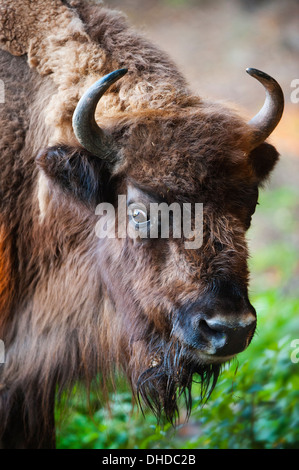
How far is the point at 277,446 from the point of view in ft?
14.8

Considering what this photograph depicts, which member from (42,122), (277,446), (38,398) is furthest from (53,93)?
(277,446)

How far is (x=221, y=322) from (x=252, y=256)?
9.53ft

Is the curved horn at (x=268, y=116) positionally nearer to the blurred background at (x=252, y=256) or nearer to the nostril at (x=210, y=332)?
the blurred background at (x=252, y=256)

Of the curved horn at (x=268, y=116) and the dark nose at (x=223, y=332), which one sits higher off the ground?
the curved horn at (x=268, y=116)

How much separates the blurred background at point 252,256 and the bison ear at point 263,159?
1.76 ft

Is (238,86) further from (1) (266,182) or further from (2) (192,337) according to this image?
(2) (192,337)

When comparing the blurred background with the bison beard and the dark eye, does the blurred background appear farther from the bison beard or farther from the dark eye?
the dark eye

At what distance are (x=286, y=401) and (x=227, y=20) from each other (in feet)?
40.4

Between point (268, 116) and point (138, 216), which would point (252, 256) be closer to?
point (268, 116)

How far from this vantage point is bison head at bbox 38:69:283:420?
3193 millimetres

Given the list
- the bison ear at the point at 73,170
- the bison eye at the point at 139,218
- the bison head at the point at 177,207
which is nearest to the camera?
the bison head at the point at 177,207

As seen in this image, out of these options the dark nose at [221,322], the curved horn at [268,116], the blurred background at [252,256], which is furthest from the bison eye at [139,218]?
the blurred background at [252,256]

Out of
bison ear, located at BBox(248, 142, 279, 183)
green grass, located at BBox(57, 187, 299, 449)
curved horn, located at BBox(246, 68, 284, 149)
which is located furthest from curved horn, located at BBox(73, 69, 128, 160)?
green grass, located at BBox(57, 187, 299, 449)

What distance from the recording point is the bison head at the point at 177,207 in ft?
10.5
